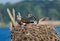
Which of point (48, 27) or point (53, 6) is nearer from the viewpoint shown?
point (48, 27)

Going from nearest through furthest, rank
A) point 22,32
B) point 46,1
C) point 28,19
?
point 22,32, point 28,19, point 46,1

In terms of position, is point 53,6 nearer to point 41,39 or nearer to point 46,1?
point 46,1

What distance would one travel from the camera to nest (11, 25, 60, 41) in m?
11.6

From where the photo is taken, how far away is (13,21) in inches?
475

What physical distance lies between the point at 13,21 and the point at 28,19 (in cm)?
69

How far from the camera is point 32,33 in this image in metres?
11.6

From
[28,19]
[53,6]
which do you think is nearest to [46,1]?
[53,6]

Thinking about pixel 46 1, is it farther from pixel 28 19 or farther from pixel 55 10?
pixel 28 19

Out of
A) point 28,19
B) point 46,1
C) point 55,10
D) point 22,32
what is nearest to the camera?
point 22,32

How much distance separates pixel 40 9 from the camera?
423ft

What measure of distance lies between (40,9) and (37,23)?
383 ft

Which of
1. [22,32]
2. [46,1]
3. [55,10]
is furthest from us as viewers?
[46,1]

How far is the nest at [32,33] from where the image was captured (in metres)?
11.6

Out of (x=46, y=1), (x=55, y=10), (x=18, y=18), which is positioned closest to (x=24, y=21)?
(x=18, y=18)
